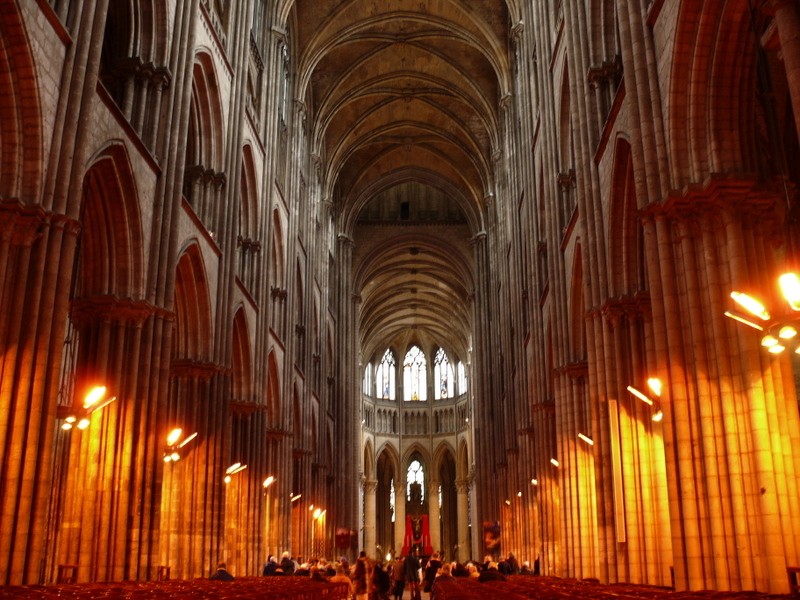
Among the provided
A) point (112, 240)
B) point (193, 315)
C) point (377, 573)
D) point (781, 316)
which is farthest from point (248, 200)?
point (781, 316)

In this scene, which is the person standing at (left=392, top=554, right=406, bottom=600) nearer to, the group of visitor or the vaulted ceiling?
the group of visitor

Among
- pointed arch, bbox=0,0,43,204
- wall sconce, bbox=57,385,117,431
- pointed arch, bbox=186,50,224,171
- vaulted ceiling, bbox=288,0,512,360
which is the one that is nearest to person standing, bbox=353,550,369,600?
wall sconce, bbox=57,385,117,431

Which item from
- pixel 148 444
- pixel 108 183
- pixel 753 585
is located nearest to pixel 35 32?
pixel 108 183

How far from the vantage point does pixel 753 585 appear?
1051cm

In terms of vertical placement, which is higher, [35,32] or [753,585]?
[35,32]

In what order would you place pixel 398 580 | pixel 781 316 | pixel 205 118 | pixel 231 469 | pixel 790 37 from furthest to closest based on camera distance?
pixel 398 580, pixel 231 469, pixel 205 118, pixel 790 37, pixel 781 316

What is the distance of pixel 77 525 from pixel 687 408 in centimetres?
1100

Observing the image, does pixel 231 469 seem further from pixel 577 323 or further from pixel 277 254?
pixel 277 254

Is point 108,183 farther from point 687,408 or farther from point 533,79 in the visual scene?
point 533,79

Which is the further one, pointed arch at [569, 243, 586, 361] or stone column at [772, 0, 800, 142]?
pointed arch at [569, 243, 586, 361]

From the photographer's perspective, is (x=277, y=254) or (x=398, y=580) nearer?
(x=398, y=580)

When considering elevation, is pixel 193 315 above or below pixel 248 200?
below

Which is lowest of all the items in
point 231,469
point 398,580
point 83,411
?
point 398,580

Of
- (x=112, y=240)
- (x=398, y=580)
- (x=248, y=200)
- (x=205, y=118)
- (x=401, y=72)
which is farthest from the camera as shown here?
(x=401, y=72)
